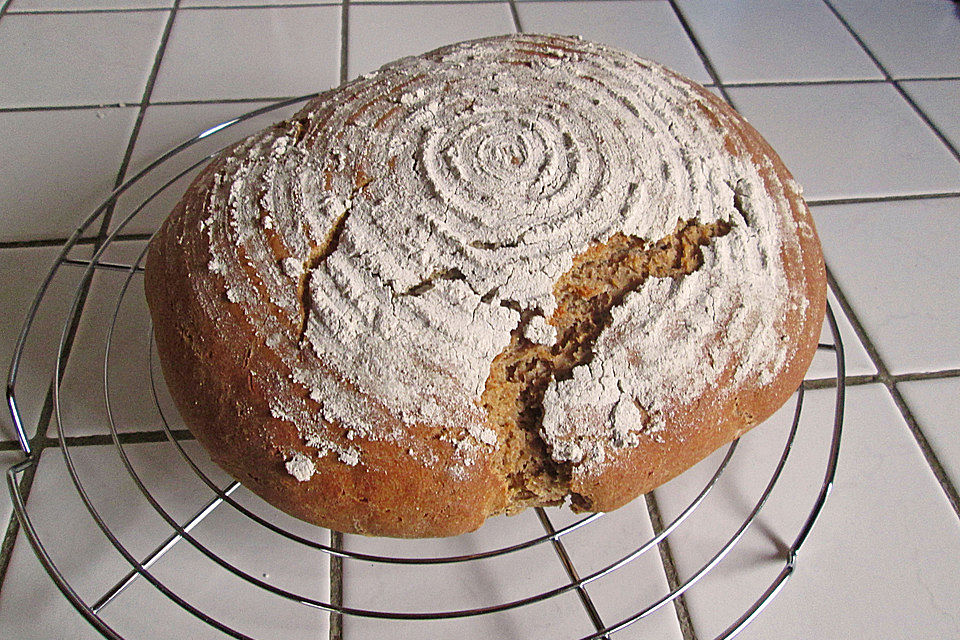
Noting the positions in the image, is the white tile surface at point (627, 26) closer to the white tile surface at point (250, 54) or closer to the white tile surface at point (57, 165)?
the white tile surface at point (250, 54)

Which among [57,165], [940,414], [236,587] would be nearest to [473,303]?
[236,587]

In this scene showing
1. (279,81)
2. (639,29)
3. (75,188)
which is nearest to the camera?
(75,188)

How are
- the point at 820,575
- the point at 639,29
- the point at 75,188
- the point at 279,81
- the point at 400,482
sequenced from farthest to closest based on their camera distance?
the point at 639,29, the point at 279,81, the point at 75,188, the point at 820,575, the point at 400,482

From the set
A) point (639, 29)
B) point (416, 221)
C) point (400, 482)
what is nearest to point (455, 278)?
point (416, 221)

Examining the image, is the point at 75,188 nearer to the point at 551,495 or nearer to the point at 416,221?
the point at 416,221

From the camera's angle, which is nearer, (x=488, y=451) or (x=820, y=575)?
(x=488, y=451)

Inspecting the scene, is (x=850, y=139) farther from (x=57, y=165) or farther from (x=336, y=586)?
(x=57, y=165)

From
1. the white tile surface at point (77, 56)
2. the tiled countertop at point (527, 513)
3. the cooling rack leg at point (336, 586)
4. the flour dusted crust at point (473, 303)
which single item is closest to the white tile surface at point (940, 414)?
the tiled countertop at point (527, 513)
